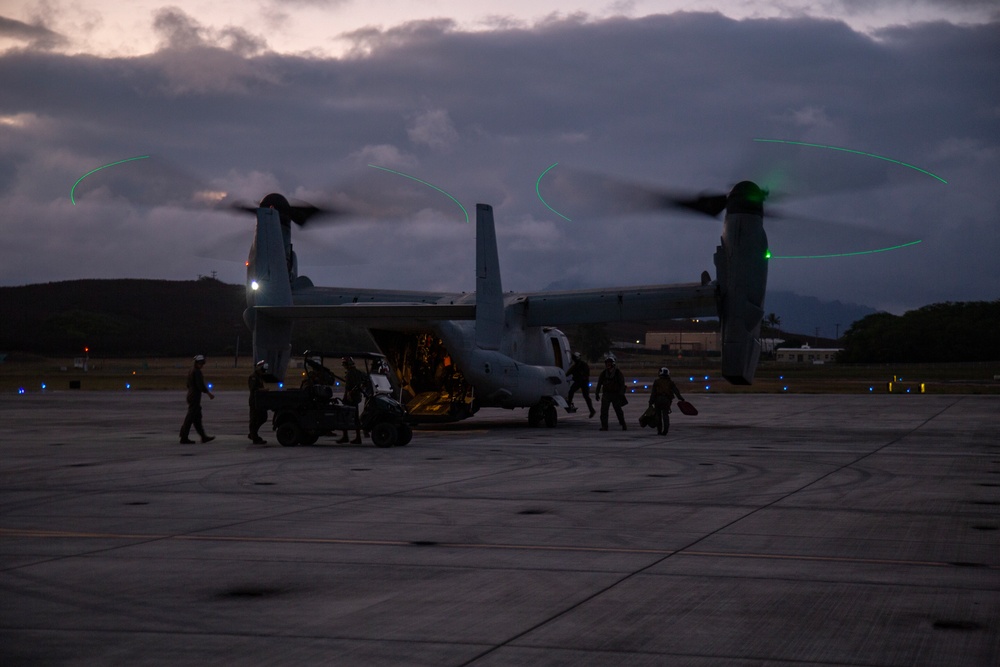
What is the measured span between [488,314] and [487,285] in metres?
0.67

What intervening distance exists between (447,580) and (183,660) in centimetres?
253

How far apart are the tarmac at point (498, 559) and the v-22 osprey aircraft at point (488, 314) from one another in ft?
17.7

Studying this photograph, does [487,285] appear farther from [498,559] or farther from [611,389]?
[498,559]

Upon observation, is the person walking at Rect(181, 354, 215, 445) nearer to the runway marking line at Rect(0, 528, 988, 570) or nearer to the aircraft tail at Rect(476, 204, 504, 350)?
the aircraft tail at Rect(476, 204, 504, 350)

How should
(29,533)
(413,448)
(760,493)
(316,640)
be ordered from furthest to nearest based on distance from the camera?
1. (413,448)
2. (760,493)
3. (29,533)
4. (316,640)

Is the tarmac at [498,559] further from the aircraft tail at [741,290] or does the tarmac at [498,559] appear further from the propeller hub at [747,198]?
the propeller hub at [747,198]

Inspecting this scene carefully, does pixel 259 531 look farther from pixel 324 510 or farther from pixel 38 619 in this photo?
pixel 38 619

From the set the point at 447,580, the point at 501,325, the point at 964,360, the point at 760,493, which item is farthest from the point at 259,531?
the point at 964,360

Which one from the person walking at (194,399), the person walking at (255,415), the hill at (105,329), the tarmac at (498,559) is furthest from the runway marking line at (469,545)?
the hill at (105,329)

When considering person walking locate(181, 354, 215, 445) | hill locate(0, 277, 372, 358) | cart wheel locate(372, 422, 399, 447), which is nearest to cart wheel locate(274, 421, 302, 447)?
cart wheel locate(372, 422, 399, 447)

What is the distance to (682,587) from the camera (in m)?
7.62

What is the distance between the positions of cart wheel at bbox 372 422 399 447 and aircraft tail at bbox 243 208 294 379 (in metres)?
4.12

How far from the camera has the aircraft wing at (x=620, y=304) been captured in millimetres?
26266

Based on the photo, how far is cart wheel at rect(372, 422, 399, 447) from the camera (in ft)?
67.2
